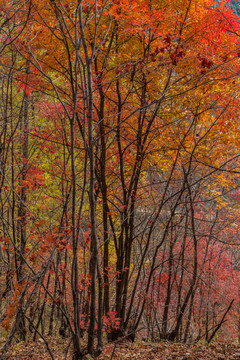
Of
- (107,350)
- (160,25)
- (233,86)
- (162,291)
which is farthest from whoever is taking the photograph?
(162,291)

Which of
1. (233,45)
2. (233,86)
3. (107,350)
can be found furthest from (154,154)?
(107,350)

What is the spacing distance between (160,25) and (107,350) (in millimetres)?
5661

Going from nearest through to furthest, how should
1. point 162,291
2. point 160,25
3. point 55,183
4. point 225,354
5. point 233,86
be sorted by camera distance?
1. point 225,354
2. point 160,25
3. point 233,86
4. point 55,183
5. point 162,291

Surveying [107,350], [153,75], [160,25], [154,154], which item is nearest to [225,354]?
[107,350]

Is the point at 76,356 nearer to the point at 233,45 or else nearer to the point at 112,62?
the point at 112,62

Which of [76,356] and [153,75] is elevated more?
[153,75]

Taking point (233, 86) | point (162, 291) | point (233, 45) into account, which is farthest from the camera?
point (162, 291)

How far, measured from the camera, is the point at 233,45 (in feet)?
19.8

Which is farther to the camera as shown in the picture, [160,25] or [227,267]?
[227,267]

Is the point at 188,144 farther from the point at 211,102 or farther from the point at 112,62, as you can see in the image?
the point at 112,62

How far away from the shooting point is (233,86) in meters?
6.64

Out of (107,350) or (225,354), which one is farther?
(107,350)

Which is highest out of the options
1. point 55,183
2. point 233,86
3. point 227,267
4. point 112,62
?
point 233,86

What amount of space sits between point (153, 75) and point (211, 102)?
69.1 inches
